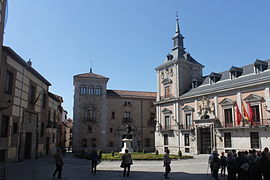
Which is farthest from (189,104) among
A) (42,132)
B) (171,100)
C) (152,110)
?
(42,132)

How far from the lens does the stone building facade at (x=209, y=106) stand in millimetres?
27000

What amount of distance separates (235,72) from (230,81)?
1345 mm

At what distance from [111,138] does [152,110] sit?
9.95 meters

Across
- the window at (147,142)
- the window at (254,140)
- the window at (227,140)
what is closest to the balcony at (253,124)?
the window at (254,140)

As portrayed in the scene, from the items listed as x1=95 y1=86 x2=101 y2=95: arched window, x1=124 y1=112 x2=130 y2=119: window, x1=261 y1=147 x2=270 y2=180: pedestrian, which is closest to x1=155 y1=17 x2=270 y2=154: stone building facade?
x1=124 y1=112 x2=130 y2=119: window

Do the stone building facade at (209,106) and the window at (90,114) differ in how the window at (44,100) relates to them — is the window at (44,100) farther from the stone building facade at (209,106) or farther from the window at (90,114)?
the stone building facade at (209,106)

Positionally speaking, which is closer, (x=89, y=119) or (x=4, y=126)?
(x=4, y=126)

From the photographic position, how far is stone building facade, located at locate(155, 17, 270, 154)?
88.6 feet

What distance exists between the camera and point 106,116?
45562 millimetres

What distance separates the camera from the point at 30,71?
23.5 meters

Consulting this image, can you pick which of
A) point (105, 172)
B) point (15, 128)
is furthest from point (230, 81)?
point (15, 128)

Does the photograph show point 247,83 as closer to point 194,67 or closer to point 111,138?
point 194,67

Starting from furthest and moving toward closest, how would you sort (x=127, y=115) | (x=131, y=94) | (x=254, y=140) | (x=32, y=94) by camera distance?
(x=131, y=94), (x=127, y=115), (x=254, y=140), (x=32, y=94)

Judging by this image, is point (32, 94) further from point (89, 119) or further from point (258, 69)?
point (258, 69)
